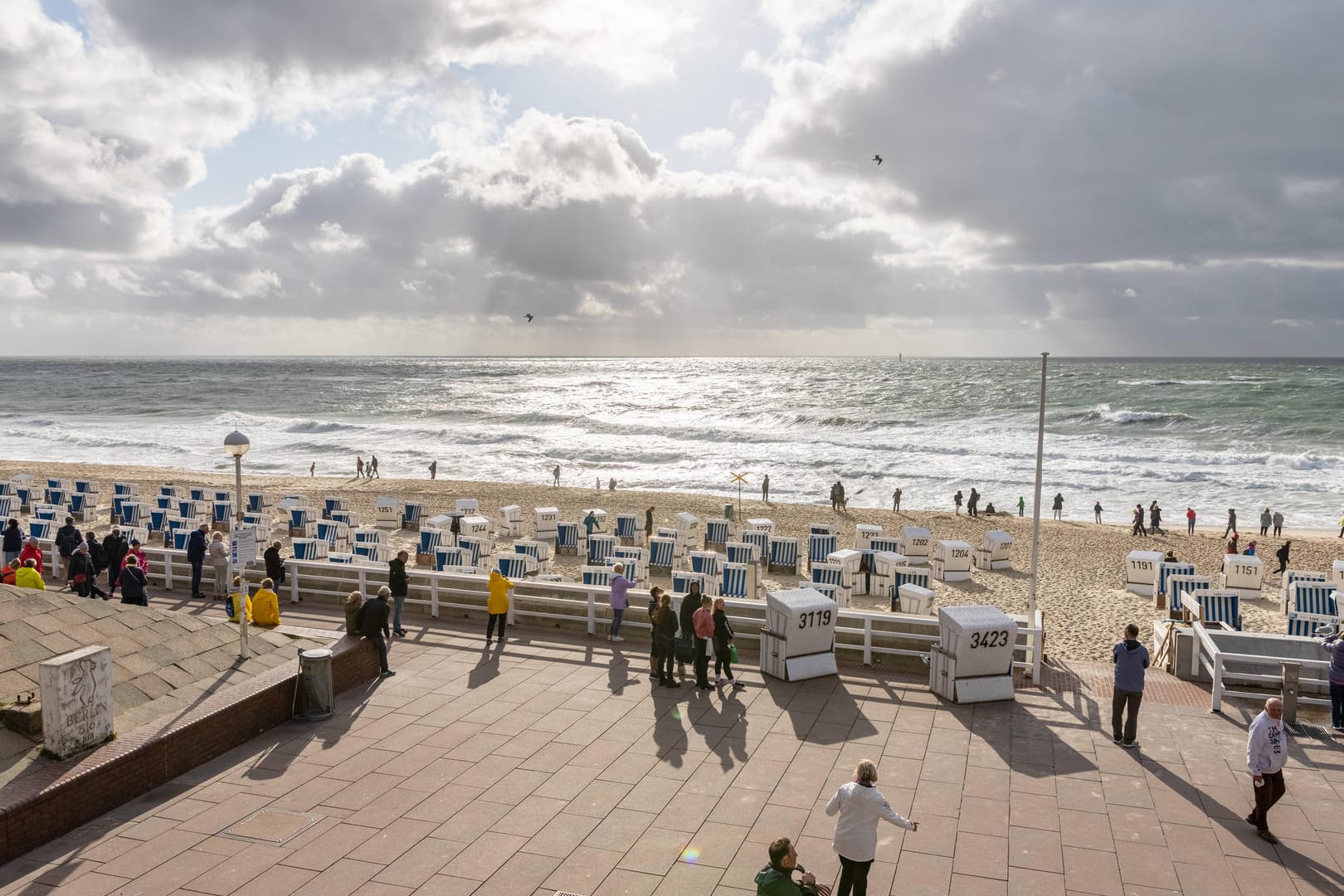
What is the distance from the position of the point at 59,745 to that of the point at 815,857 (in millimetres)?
5929

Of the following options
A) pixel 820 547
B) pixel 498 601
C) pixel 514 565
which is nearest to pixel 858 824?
pixel 498 601

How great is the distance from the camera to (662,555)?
70.4 ft

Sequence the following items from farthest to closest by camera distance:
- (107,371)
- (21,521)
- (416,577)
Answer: (107,371)
(21,521)
(416,577)

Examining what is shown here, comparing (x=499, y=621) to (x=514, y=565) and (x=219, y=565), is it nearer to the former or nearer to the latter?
(x=219, y=565)

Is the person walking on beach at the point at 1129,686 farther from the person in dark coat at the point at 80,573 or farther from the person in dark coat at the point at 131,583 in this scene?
the person in dark coat at the point at 80,573

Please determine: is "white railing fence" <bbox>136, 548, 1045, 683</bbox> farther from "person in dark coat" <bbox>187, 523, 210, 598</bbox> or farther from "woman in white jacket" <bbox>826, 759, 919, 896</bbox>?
"woman in white jacket" <bbox>826, 759, 919, 896</bbox>

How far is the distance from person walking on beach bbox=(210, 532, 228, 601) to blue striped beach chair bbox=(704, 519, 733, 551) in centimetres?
1412

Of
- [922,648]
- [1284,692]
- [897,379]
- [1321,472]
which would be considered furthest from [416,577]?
[897,379]

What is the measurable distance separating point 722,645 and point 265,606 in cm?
542

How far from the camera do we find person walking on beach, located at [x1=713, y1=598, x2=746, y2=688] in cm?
989

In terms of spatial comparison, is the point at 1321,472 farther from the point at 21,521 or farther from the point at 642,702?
the point at 21,521

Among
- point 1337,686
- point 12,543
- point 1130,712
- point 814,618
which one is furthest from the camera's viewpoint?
point 12,543

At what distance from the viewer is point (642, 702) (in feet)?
31.1

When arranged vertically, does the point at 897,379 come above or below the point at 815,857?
above
